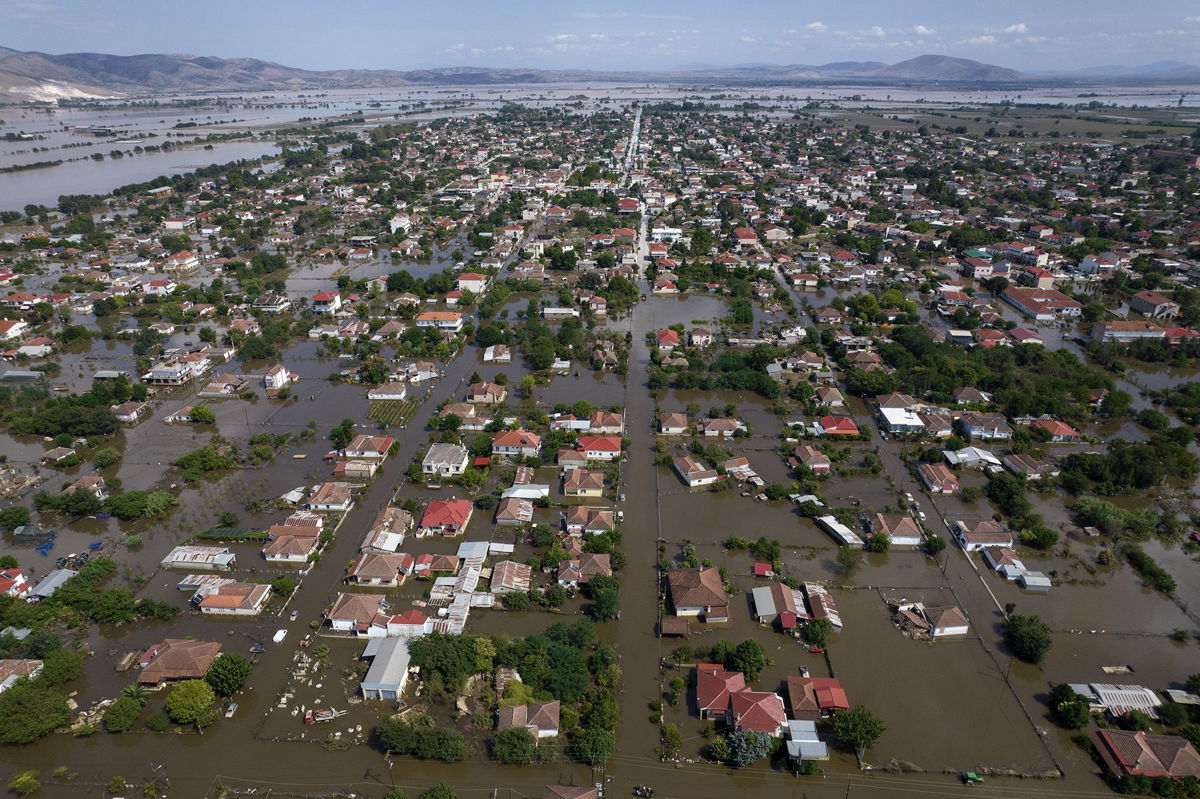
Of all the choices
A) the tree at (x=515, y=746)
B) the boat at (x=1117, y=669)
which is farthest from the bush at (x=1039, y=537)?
the tree at (x=515, y=746)

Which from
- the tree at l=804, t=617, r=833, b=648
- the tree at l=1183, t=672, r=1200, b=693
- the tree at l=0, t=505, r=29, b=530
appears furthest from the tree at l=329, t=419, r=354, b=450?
the tree at l=1183, t=672, r=1200, b=693

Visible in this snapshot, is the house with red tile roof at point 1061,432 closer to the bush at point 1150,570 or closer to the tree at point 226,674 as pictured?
the bush at point 1150,570

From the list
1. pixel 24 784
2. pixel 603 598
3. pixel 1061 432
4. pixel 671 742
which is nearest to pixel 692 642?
pixel 603 598

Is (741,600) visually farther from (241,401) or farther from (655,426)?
(241,401)

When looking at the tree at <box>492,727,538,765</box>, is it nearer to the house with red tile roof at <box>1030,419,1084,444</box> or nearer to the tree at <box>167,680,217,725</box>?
the tree at <box>167,680,217,725</box>

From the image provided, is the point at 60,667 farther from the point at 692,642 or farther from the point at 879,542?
the point at 879,542

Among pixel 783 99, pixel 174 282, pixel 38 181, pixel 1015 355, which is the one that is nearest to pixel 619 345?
pixel 1015 355
